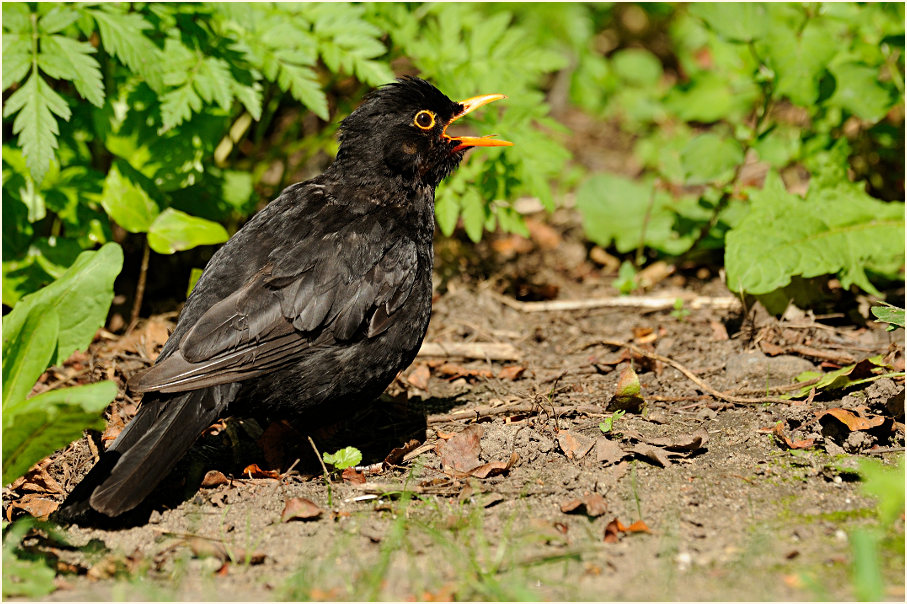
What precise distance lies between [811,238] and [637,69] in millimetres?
4278

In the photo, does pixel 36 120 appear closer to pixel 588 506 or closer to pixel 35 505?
pixel 35 505

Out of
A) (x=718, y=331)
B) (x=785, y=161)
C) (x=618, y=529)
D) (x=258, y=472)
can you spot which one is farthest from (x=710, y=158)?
(x=258, y=472)

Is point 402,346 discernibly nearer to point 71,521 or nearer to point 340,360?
point 340,360

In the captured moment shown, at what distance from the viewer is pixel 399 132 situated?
453 cm

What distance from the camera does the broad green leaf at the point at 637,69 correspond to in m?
8.90

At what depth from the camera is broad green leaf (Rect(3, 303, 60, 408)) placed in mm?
3529

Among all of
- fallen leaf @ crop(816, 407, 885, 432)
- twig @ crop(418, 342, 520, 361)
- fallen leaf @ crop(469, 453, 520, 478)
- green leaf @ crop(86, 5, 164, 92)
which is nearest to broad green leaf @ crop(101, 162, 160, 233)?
green leaf @ crop(86, 5, 164, 92)

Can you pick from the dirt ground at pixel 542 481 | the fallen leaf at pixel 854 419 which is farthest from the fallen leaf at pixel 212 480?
the fallen leaf at pixel 854 419

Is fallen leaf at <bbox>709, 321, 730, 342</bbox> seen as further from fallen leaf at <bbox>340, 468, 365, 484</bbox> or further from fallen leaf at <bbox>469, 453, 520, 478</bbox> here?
fallen leaf at <bbox>340, 468, 365, 484</bbox>

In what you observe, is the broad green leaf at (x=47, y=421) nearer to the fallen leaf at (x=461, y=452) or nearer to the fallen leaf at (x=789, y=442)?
the fallen leaf at (x=461, y=452)

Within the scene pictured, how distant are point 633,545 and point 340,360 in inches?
60.4

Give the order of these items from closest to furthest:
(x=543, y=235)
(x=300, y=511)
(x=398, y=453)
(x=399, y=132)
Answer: (x=300, y=511)
(x=398, y=453)
(x=399, y=132)
(x=543, y=235)

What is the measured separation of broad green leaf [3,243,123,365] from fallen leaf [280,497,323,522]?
1160 mm

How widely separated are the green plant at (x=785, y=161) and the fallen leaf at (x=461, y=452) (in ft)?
5.97
